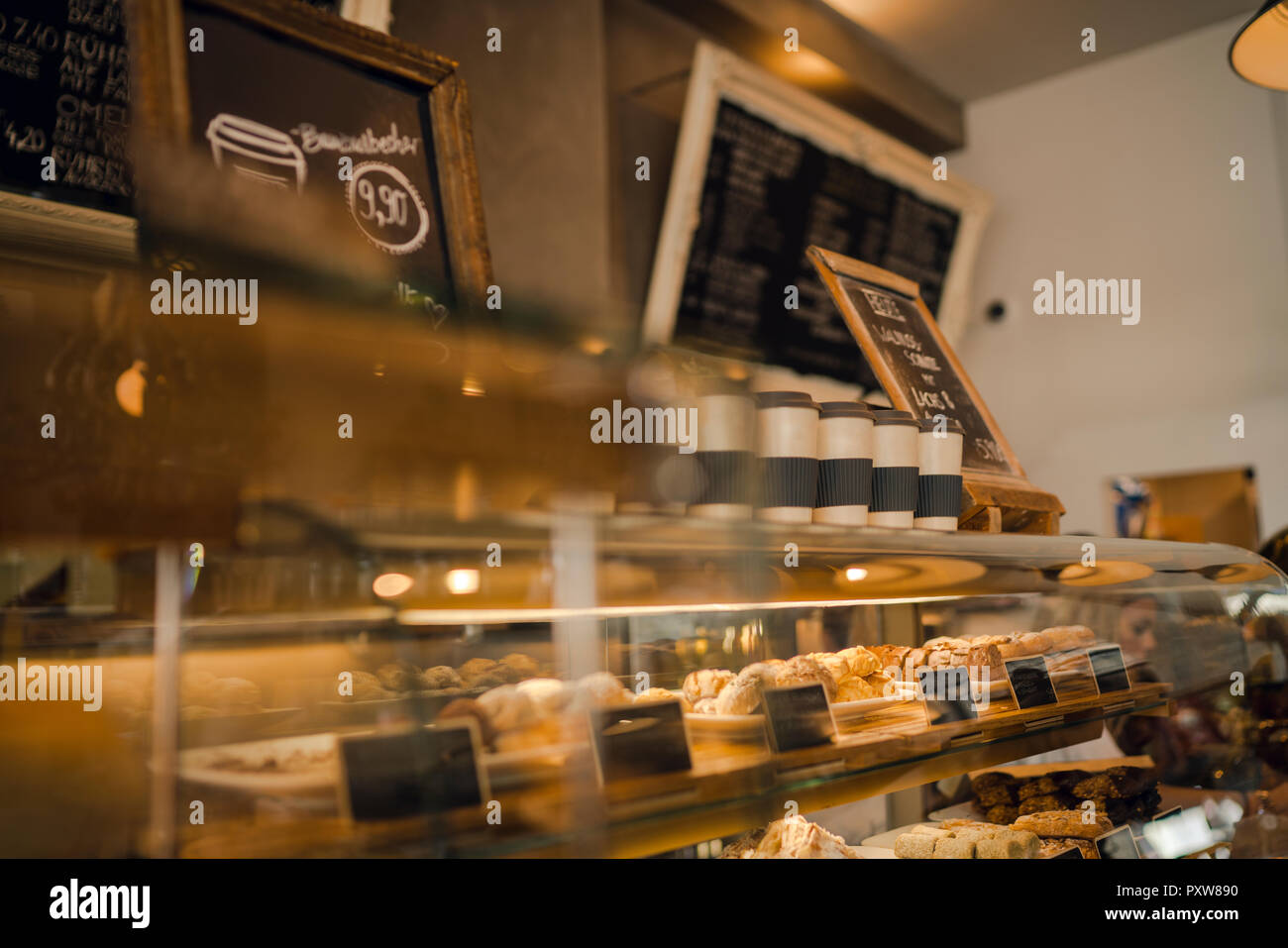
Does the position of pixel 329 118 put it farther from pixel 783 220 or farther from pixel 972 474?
pixel 783 220

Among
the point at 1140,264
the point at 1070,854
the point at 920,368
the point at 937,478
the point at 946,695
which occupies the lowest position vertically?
the point at 1070,854

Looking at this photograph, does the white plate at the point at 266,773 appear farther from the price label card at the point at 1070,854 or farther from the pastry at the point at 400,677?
the price label card at the point at 1070,854

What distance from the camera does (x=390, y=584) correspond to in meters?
0.67

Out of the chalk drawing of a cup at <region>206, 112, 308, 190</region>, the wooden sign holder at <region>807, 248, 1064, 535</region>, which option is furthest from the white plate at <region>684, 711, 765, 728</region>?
the chalk drawing of a cup at <region>206, 112, 308, 190</region>

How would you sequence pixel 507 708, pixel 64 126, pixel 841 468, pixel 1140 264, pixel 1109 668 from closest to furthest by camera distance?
pixel 507 708 → pixel 841 468 → pixel 1109 668 → pixel 64 126 → pixel 1140 264

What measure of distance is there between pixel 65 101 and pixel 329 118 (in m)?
0.50

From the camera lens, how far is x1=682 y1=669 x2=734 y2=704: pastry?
39.2 inches

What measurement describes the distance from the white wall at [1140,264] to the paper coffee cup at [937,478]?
295cm

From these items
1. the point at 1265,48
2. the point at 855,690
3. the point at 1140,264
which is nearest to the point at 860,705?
the point at 855,690

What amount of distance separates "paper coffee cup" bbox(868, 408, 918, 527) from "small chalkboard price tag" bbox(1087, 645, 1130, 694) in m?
0.44

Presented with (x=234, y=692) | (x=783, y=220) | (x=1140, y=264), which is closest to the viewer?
(x=234, y=692)

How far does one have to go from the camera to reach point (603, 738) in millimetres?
793
